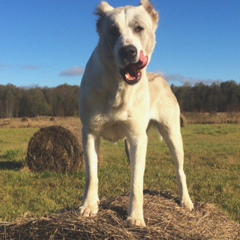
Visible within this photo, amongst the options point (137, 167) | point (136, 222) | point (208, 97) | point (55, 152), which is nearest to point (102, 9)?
point (137, 167)

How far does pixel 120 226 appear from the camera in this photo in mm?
3734

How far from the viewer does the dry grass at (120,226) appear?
11.4 ft

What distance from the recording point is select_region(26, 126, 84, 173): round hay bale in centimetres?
1047

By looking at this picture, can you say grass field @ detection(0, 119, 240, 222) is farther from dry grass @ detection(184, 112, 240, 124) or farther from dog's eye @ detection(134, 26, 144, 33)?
dry grass @ detection(184, 112, 240, 124)

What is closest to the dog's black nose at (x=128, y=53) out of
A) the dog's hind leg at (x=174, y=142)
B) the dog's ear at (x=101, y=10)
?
the dog's ear at (x=101, y=10)

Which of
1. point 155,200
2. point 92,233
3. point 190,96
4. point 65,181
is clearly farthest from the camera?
point 190,96

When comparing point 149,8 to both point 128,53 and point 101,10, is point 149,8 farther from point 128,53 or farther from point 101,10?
point 128,53

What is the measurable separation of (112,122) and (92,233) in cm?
121

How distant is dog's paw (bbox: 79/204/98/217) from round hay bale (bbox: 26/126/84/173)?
6.35 meters

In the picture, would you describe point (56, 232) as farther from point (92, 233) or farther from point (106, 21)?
point (106, 21)

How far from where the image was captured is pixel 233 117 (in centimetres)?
3378

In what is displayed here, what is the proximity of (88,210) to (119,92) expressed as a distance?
50.4 inches

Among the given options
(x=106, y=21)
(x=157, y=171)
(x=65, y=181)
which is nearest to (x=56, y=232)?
(x=106, y=21)

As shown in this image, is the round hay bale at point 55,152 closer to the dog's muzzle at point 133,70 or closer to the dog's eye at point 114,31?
the dog's muzzle at point 133,70
